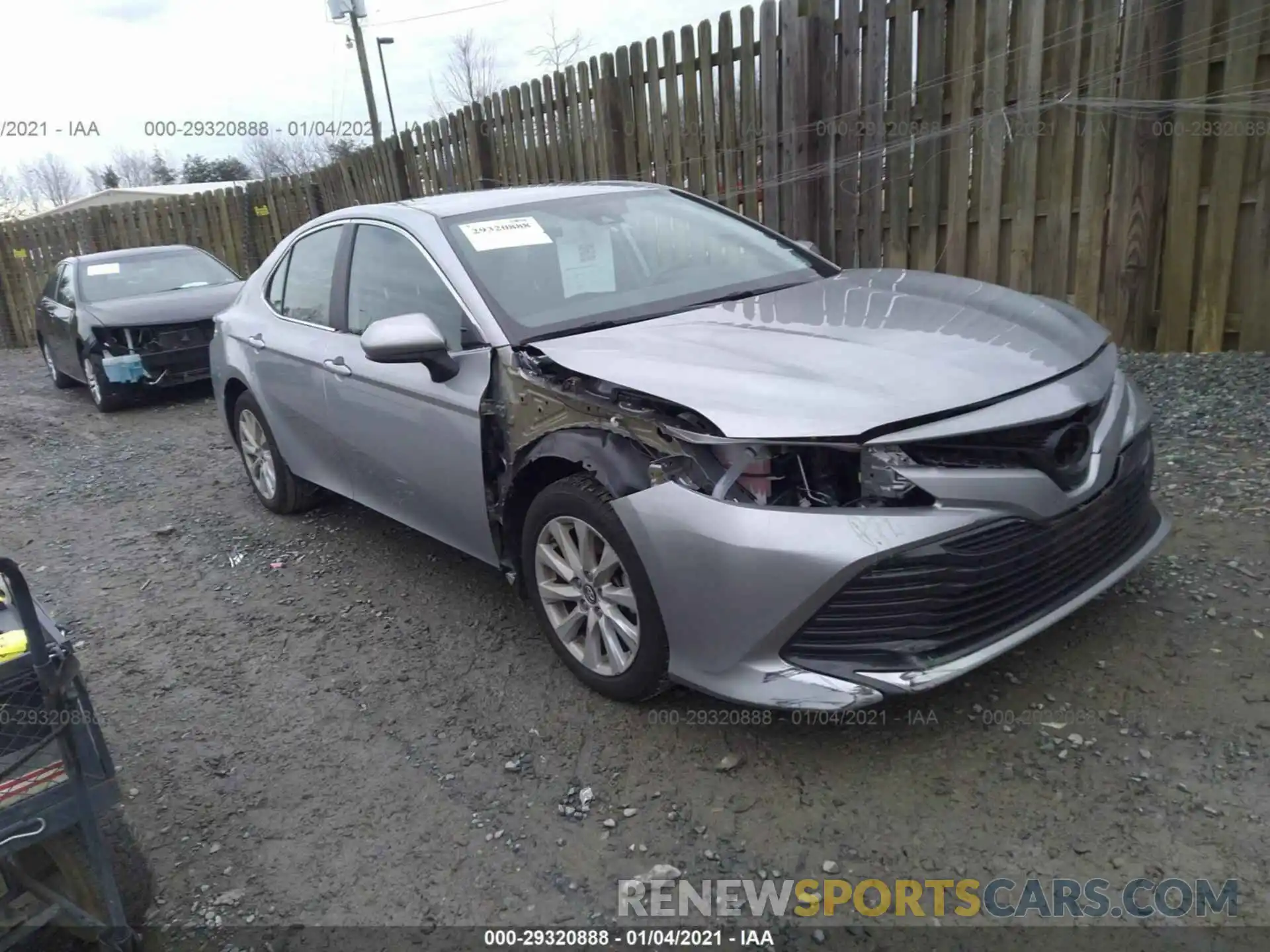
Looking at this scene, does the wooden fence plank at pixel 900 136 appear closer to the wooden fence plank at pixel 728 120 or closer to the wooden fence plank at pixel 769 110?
the wooden fence plank at pixel 769 110

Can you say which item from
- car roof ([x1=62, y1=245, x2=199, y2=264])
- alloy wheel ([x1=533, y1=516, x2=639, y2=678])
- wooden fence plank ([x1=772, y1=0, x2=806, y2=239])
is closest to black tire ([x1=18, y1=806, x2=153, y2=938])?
alloy wheel ([x1=533, y1=516, x2=639, y2=678])

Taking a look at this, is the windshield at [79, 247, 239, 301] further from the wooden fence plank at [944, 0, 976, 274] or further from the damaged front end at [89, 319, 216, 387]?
the wooden fence plank at [944, 0, 976, 274]

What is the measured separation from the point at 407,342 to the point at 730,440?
1.36 m

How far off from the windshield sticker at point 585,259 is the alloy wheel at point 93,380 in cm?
733

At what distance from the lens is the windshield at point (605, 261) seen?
3.55 m

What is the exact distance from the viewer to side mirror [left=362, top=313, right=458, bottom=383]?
333 centimetres

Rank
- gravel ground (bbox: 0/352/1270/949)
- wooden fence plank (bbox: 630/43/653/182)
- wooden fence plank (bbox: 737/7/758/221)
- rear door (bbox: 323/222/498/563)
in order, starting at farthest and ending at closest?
wooden fence plank (bbox: 630/43/653/182), wooden fence plank (bbox: 737/7/758/221), rear door (bbox: 323/222/498/563), gravel ground (bbox: 0/352/1270/949)

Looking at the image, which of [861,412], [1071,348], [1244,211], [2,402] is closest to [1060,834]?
[861,412]

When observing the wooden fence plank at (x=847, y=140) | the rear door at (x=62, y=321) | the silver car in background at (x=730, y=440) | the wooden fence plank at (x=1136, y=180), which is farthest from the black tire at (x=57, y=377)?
the wooden fence plank at (x=1136, y=180)

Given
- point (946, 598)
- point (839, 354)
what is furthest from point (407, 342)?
point (946, 598)

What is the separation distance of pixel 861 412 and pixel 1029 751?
1133mm

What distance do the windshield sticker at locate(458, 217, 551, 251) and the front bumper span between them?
151 cm

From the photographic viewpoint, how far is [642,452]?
2.90m

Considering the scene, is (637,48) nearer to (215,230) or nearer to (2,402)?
(2,402)
